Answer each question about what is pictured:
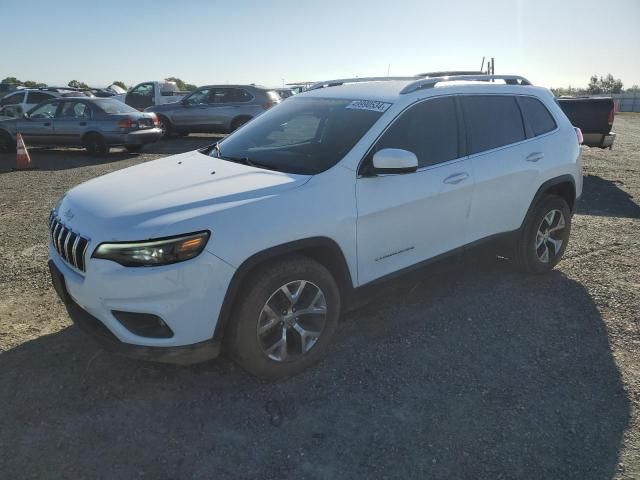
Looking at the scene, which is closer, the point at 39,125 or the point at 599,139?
the point at 599,139

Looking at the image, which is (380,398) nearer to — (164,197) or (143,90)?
(164,197)

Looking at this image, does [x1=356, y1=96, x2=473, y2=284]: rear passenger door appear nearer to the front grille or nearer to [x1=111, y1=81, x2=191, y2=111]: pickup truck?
the front grille

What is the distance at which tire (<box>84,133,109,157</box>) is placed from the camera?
1219 centimetres

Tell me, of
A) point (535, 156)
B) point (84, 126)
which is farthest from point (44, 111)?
point (535, 156)

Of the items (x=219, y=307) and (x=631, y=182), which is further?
(x=631, y=182)

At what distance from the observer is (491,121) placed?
13.4ft

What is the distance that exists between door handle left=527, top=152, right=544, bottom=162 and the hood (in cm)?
225

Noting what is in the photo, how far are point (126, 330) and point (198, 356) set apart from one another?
41 cm

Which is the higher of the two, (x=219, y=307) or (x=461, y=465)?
(x=219, y=307)

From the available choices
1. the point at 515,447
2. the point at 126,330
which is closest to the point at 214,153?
the point at 126,330

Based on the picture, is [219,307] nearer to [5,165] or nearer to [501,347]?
[501,347]

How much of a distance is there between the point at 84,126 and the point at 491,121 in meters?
11.0

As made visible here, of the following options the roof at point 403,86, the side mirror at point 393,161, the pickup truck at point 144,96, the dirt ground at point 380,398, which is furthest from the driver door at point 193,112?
the side mirror at point 393,161

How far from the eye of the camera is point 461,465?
2457mm
